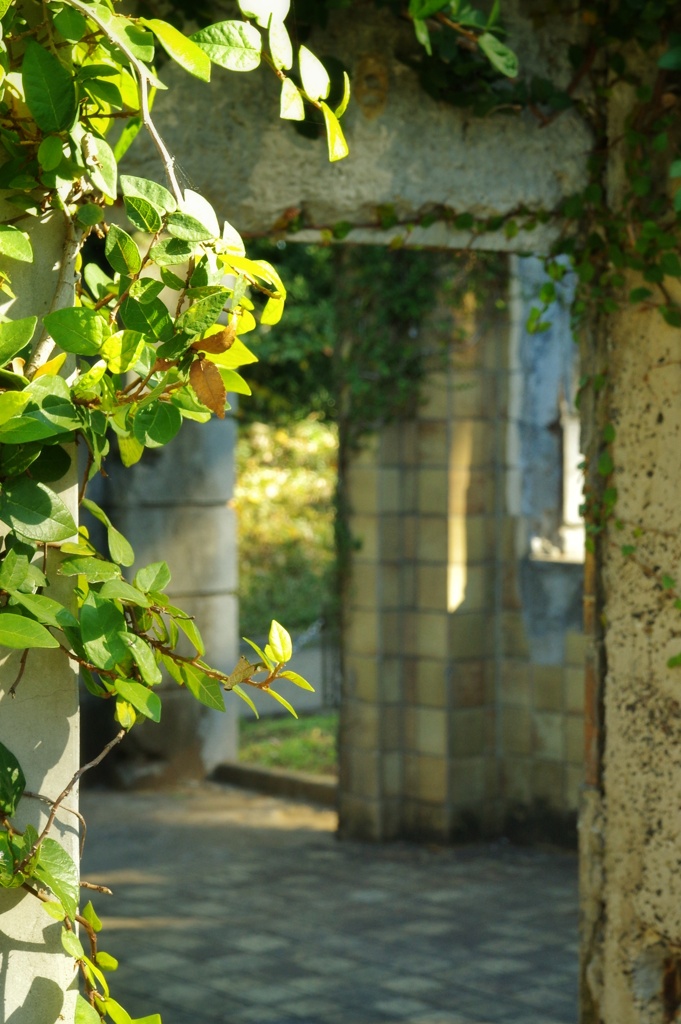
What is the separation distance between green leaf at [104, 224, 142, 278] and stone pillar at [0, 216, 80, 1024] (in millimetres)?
138

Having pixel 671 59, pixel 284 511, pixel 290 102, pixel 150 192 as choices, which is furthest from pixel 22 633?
pixel 284 511

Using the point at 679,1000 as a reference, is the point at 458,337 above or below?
above

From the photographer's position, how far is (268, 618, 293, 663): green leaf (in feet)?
4.99

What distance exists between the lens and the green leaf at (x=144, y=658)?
5.02ft

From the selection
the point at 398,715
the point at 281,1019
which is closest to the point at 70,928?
the point at 281,1019

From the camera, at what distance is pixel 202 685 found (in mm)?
1587

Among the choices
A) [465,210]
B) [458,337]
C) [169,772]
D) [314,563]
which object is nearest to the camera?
[465,210]

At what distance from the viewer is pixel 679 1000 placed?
2834 mm

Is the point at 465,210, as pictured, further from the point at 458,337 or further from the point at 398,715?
the point at 398,715

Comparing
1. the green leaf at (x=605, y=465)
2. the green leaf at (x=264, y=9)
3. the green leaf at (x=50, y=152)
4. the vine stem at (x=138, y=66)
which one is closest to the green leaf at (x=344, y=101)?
the green leaf at (x=264, y=9)

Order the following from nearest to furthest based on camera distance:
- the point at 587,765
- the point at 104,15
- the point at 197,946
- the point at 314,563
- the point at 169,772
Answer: the point at 104,15 < the point at 587,765 < the point at 197,946 < the point at 169,772 < the point at 314,563

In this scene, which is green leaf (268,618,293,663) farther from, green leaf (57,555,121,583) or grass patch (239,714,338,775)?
grass patch (239,714,338,775)

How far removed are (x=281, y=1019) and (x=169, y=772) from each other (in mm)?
3461

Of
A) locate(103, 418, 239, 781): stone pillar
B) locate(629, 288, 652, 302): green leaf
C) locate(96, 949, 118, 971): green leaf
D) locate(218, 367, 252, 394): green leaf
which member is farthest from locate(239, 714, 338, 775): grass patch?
locate(218, 367, 252, 394): green leaf
